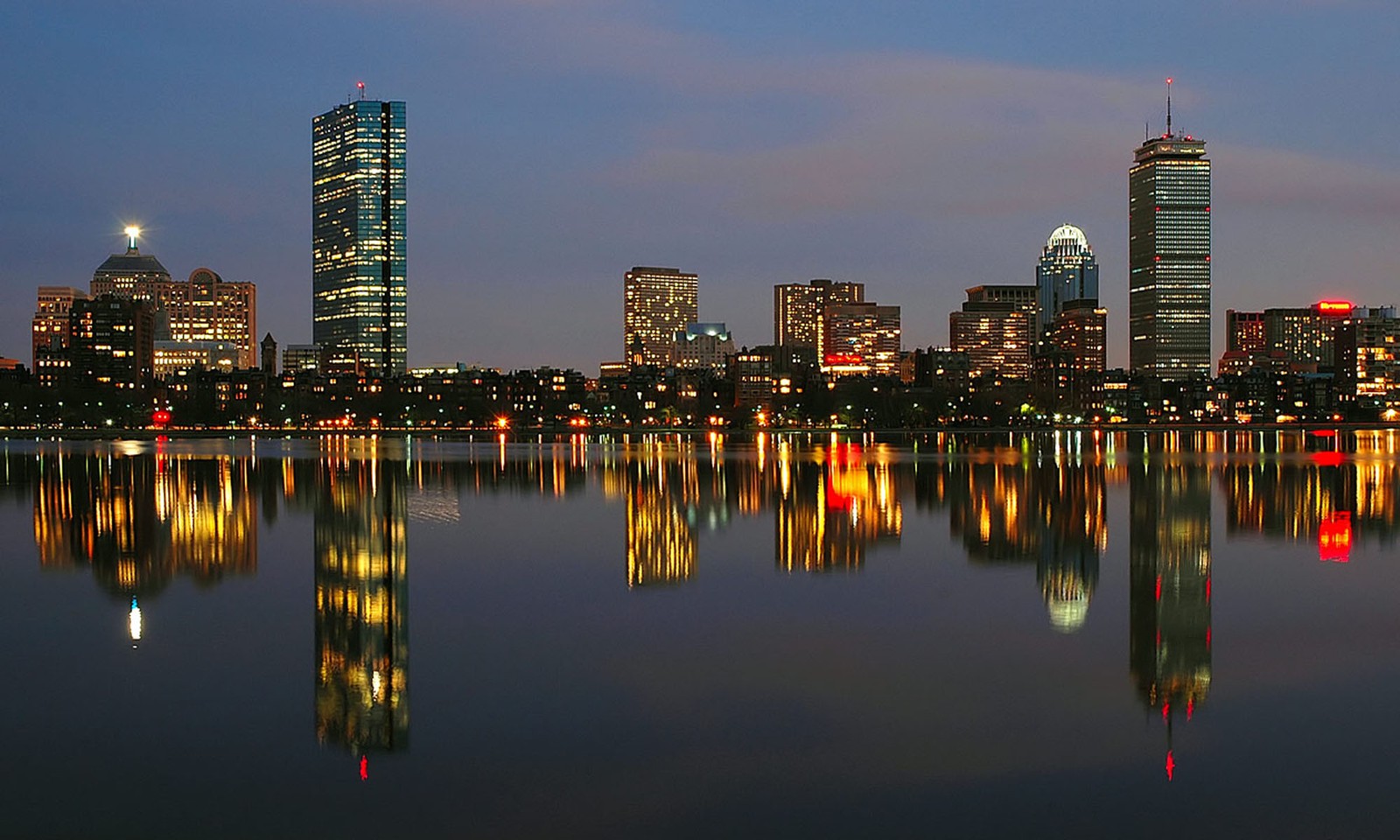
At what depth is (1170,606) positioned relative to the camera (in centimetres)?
2075

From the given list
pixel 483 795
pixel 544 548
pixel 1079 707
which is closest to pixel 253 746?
pixel 483 795

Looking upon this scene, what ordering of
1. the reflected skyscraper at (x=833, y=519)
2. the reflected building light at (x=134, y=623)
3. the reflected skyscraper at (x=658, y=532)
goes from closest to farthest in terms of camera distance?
1. the reflected building light at (x=134, y=623)
2. the reflected skyscraper at (x=658, y=532)
3. the reflected skyscraper at (x=833, y=519)

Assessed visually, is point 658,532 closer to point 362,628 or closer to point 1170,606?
point 1170,606

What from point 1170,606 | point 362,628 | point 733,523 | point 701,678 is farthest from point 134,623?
point 733,523

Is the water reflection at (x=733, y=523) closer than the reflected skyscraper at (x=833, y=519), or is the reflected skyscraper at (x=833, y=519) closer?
the water reflection at (x=733, y=523)

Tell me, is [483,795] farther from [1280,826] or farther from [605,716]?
[1280,826]

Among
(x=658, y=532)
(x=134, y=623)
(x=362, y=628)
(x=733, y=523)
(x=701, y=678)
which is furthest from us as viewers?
(x=733, y=523)

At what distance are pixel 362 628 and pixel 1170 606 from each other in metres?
11.7

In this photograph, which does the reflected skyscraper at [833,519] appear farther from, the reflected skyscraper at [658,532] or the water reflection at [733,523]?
the reflected skyscraper at [658,532]

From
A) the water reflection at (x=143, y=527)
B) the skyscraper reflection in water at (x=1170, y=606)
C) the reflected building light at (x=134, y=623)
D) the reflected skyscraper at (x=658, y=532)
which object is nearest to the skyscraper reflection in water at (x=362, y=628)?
the water reflection at (x=143, y=527)

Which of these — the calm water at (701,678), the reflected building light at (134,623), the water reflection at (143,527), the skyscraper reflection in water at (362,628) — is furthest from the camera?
the water reflection at (143,527)

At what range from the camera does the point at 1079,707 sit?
13.9 metres

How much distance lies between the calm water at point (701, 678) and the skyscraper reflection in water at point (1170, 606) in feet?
0.26

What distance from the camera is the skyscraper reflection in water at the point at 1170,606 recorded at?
1473cm
